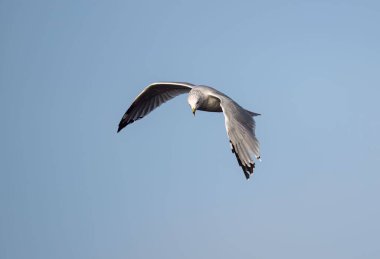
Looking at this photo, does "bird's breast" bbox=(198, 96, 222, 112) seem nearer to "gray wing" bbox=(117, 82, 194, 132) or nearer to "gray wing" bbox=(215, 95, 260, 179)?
"gray wing" bbox=(215, 95, 260, 179)

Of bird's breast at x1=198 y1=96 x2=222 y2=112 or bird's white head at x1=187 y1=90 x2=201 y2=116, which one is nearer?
bird's white head at x1=187 y1=90 x2=201 y2=116

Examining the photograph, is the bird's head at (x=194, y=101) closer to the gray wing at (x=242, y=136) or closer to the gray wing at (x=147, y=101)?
the gray wing at (x=242, y=136)

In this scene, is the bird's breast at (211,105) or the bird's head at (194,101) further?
the bird's breast at (211,105)

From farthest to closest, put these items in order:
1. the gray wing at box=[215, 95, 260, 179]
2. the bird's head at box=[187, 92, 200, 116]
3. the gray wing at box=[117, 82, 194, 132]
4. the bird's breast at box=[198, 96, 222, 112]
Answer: the gray wing at box=[117, 82, 194, 132] < the bird's breast at box=[198, 96, 222, 112] < the bird's head at box=[187, 92, 200, 116] < the gray wing at box=[215, 95, 260, 179]

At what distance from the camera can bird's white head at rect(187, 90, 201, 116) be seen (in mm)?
15180

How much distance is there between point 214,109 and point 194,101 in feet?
2.45

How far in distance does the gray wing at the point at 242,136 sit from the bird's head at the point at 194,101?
3.32 feet

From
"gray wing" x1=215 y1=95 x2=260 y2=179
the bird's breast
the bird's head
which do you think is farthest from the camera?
the bird's breast

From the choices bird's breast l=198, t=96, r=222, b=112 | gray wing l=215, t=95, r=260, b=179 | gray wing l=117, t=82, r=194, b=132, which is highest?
gray wing l=117, t=82, r=194, b=132

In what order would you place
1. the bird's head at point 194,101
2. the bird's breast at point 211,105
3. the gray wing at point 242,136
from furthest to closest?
the bird's breast at point 211,105 < the bird's head at point 194,101 < the gray wing at point 242,136

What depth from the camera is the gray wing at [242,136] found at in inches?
A: 514

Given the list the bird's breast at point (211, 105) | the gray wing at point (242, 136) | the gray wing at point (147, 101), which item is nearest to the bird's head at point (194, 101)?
the bird's breast at point (211, 105)

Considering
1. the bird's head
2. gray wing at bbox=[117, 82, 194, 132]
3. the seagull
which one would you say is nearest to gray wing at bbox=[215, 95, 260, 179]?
the seagull

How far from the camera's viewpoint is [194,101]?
15.3 meters
